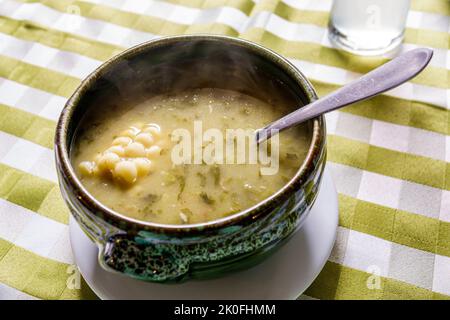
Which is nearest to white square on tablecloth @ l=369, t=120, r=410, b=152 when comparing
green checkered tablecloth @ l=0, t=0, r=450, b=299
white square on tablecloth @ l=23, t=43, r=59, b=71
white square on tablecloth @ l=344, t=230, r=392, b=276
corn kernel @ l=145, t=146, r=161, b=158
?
green checkered tablecloth @ l=0, t=0, r=450, b=299

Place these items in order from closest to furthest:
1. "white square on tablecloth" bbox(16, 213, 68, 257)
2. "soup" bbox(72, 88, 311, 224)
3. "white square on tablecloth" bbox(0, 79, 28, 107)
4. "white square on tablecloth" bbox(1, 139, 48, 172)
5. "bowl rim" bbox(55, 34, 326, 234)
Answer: "bowl rim" bbox(55, 34, 326, 234), "soup" bbox(72, 88, 311, 224), "white square on tablecloth" bbox(16, 213, 68, 257), "white square on tablecloth" bbox(1, 139, 48, 172), "white square on tablecloth" bbox(0, 79, 28, 107)

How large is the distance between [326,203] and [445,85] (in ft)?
1.55

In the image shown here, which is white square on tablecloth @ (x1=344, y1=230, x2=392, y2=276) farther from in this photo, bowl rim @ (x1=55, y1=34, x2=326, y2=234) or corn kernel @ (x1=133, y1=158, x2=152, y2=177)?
corn kernel @ (x1=133, y1=158, x2=152, y2=177)

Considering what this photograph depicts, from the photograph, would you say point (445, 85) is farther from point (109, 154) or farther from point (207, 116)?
point (109, 154)

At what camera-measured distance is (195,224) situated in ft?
2.04

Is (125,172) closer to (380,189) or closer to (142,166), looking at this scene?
(142,166)

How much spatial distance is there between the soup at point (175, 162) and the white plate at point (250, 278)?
94 mm

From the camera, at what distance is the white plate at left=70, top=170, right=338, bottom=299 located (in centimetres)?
72

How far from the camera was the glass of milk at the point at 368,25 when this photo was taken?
1135 millimetres

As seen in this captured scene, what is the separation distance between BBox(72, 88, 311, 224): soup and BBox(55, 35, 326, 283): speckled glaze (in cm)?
3

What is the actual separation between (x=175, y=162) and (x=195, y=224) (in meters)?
0.19

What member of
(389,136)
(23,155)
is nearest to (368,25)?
(389,136)

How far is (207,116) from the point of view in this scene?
34.1 inches

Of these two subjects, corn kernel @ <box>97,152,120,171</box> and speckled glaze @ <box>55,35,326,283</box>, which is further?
corn kernel @ <box>97,152,120,171</box>
